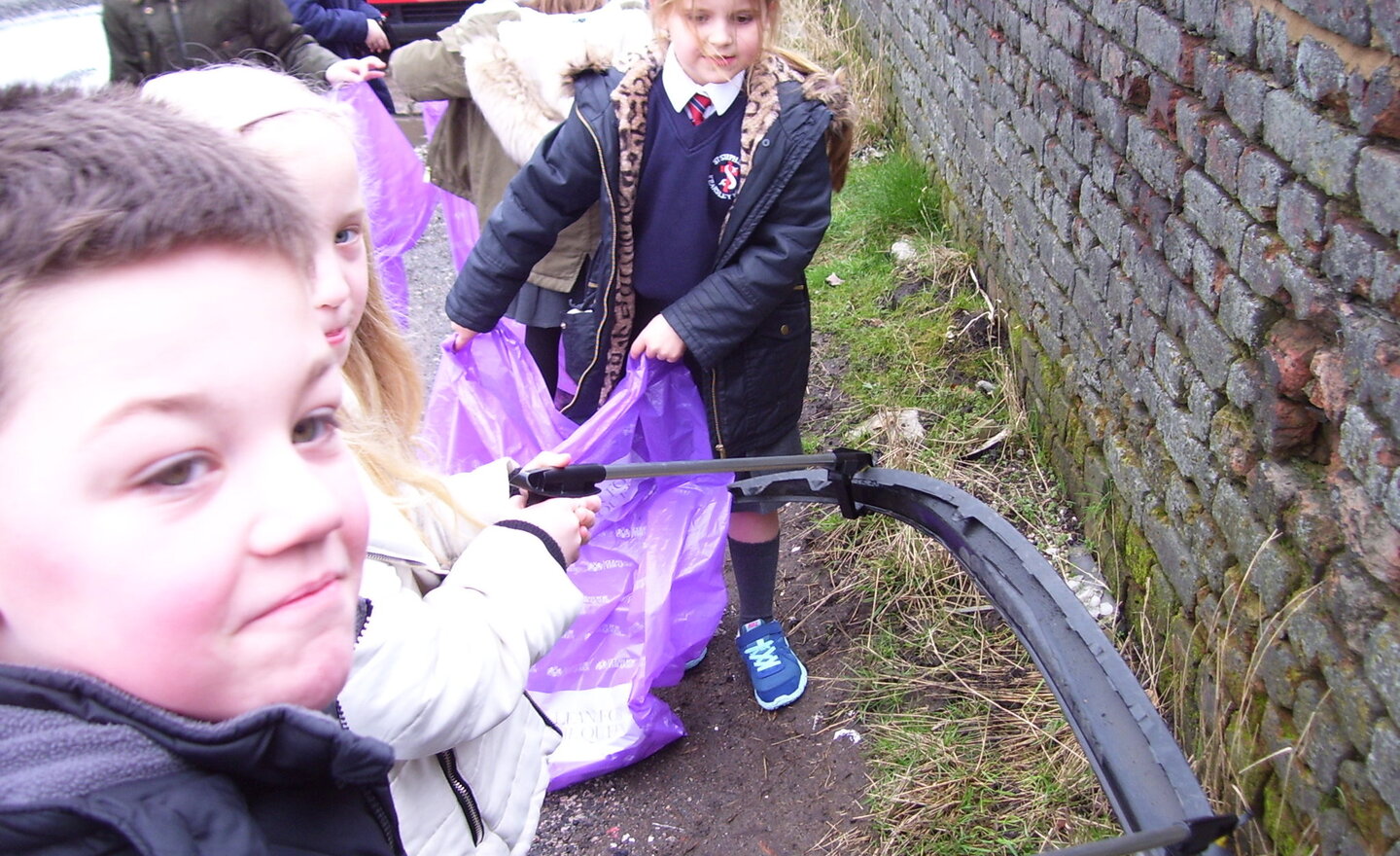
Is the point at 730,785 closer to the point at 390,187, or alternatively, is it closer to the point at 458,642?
the point at 458,642

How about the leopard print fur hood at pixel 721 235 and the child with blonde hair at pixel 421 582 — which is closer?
the child with blonde hair at pixel 421 582

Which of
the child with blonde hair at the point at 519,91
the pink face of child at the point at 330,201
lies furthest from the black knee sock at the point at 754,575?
the pink face of child at the point at 330,201

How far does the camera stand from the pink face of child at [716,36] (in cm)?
264

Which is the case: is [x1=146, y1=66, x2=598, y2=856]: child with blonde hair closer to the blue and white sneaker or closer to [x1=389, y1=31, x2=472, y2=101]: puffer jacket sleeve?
the blue and white sneaker

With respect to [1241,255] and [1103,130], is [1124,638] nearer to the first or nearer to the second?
[1241,255]

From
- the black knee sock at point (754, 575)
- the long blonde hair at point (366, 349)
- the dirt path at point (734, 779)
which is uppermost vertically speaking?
the long blonde hair at point (366, 349)

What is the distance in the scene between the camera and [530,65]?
3.52 m

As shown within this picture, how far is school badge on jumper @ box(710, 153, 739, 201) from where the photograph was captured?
2.74m

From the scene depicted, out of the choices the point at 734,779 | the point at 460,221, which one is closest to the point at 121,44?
the point at 460,221

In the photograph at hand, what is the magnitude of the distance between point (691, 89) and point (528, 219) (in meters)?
0.52

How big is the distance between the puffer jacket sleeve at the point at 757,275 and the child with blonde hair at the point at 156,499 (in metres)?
1.86

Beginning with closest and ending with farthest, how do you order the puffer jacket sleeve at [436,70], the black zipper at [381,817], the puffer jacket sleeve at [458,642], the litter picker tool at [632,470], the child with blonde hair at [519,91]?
the black zipper at [381,817] < the puffer jacket sleeve at [458,642] < the litter picker tool at [632,470] < the child with blonde hair at [519,91] < the puffer jacket sleeve at [436,70]

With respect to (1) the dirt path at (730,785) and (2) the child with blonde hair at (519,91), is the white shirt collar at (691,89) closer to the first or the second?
(2) the child with blonde hair at (519,91)

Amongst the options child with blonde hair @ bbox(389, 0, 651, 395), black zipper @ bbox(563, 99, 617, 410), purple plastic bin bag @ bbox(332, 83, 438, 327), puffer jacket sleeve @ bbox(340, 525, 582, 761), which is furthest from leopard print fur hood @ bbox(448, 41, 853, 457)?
purple plastic bin bag @ bbox(332, 83, 438, 327)
